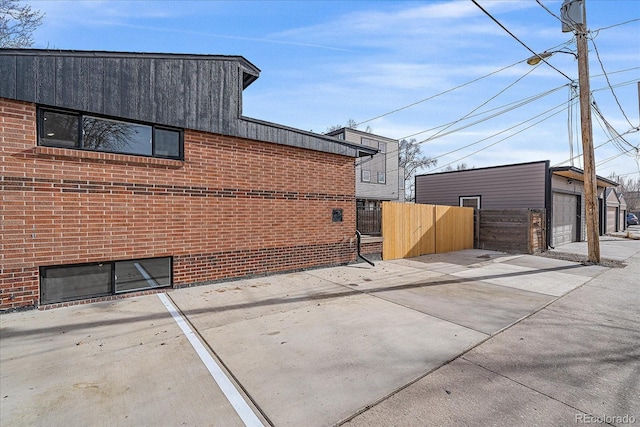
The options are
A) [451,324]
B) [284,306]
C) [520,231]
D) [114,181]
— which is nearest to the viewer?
[451,324]

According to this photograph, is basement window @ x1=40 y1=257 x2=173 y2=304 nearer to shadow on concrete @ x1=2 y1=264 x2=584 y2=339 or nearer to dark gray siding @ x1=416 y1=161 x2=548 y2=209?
shadow on concrete @ x1=2 y1=264 x2=584 y2=339

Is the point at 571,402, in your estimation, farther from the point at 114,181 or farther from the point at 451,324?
the point at 114,181

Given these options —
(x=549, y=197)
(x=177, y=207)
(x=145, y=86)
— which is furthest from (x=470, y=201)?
(x=145, y=86)

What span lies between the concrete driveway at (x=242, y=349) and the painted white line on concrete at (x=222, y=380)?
0.04 ft

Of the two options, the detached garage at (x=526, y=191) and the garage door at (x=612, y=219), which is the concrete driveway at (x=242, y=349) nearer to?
the detached garage at (x=526, y=191)

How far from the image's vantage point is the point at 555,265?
9.41 m

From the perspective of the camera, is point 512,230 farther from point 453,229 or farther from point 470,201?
point 470,201

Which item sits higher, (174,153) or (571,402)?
(174,153)

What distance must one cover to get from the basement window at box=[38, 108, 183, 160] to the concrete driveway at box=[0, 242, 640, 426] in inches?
110

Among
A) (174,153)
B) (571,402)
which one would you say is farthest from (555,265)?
(174,153)

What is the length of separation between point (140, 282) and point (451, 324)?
5.59m

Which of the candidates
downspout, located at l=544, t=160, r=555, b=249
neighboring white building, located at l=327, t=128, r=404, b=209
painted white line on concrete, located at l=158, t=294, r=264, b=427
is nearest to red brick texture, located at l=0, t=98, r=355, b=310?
painted white line on concrete, located at l=158, t=294, r=264, b=427

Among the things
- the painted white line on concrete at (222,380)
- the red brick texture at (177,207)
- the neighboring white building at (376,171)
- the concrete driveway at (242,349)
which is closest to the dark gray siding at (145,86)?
the red brick texture at (177,207)

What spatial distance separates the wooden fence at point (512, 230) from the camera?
11.9 metres
